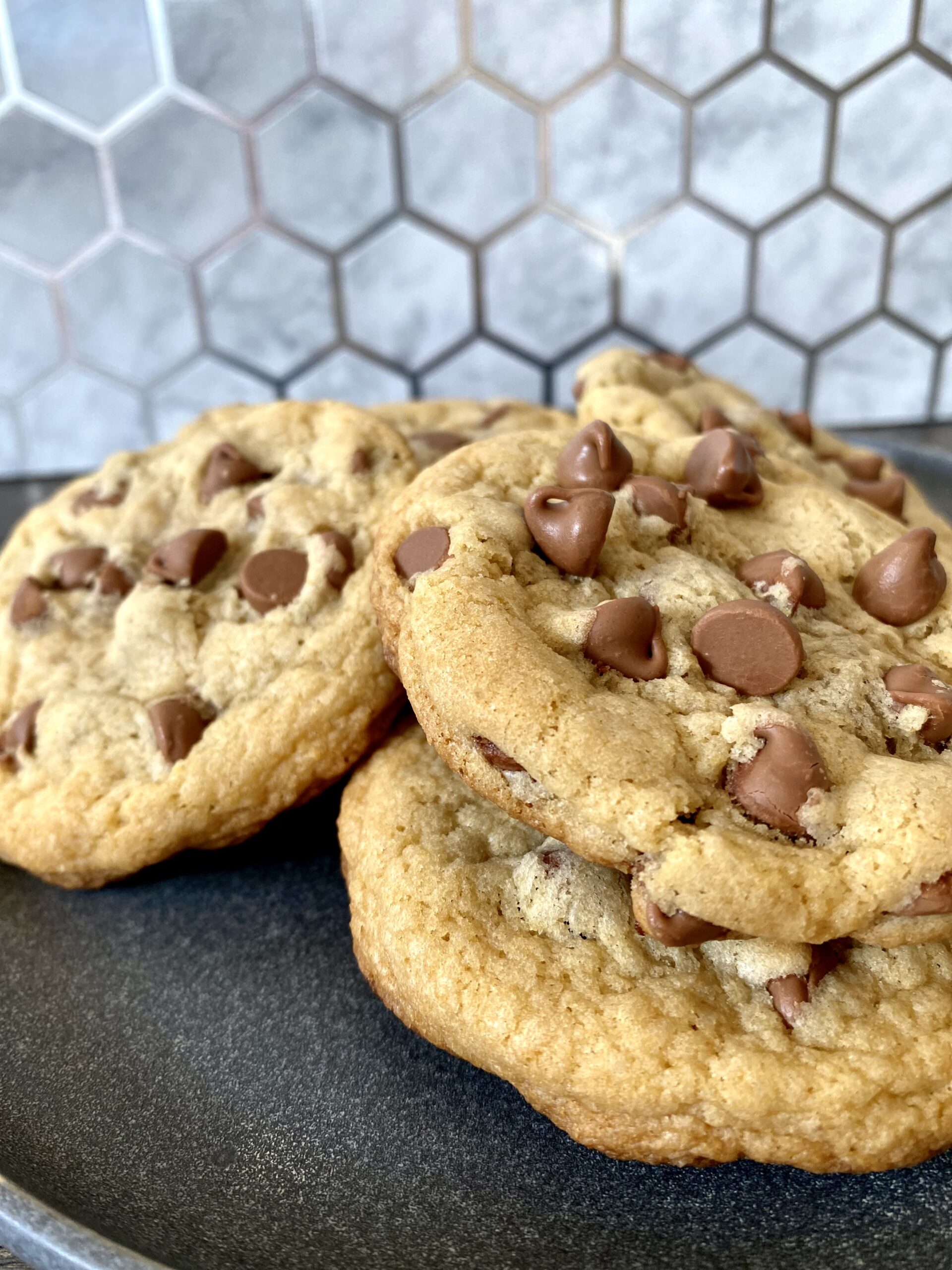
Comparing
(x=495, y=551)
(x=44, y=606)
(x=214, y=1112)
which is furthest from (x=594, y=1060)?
(x=44, y=606)

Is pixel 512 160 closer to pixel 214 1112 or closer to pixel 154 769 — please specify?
pixel 154 769

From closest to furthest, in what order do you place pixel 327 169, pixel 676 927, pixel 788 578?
pixel 676 927 → pixel 788 578 → pixel 327 169

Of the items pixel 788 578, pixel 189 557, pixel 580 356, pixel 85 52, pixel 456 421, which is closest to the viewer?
pixel 788 578

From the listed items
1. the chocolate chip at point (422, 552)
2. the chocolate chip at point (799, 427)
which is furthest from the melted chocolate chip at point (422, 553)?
the chocolate chip at point (799, 427)

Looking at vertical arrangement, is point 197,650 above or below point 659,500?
below

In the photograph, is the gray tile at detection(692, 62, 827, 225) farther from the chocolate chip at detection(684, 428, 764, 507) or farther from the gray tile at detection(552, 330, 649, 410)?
the chocolate chip at detection(684, 428, 764, 507)

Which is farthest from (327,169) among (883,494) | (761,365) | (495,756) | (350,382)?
(495,756)

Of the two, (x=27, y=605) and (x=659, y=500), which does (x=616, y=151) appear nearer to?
(x=659, y=500)
